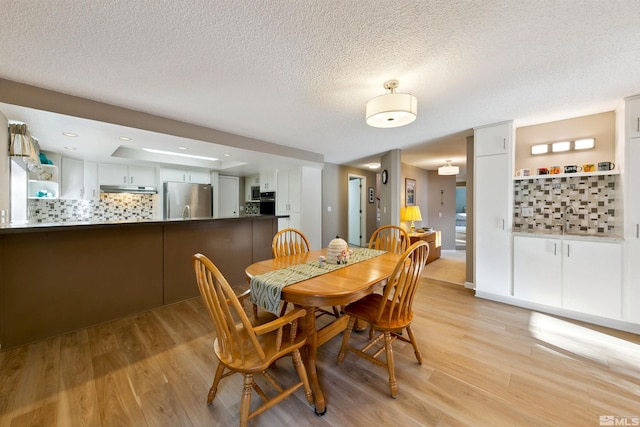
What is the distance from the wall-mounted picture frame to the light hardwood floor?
148 inches

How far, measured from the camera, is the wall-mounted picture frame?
5867 mm

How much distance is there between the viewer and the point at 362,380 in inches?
66.9

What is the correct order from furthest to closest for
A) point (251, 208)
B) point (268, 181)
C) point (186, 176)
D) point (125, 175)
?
1. point (251, 208)
2. point (268, 181)
3. point (186, 176)
4. point (125, 175)

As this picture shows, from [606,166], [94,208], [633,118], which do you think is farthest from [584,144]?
[94,208]

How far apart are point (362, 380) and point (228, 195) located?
5.66 m

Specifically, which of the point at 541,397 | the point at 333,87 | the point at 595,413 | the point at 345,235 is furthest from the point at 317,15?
the point at 345,235

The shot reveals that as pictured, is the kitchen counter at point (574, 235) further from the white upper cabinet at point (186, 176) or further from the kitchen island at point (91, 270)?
the white upper cabinet at point (186, 176)

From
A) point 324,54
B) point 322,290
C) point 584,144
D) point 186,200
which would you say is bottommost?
point 322,290

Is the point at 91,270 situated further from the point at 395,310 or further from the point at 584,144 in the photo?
the point at 584,144

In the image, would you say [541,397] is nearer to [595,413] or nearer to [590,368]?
[595,413]

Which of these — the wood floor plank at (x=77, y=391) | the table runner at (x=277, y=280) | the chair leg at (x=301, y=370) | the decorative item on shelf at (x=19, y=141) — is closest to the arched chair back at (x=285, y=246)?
the table runner at (x=277, y=280)

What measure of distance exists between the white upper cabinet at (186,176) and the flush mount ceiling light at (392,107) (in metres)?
4.70

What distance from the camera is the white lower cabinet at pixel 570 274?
242 cm

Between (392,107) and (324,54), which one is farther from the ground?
(324,54)
